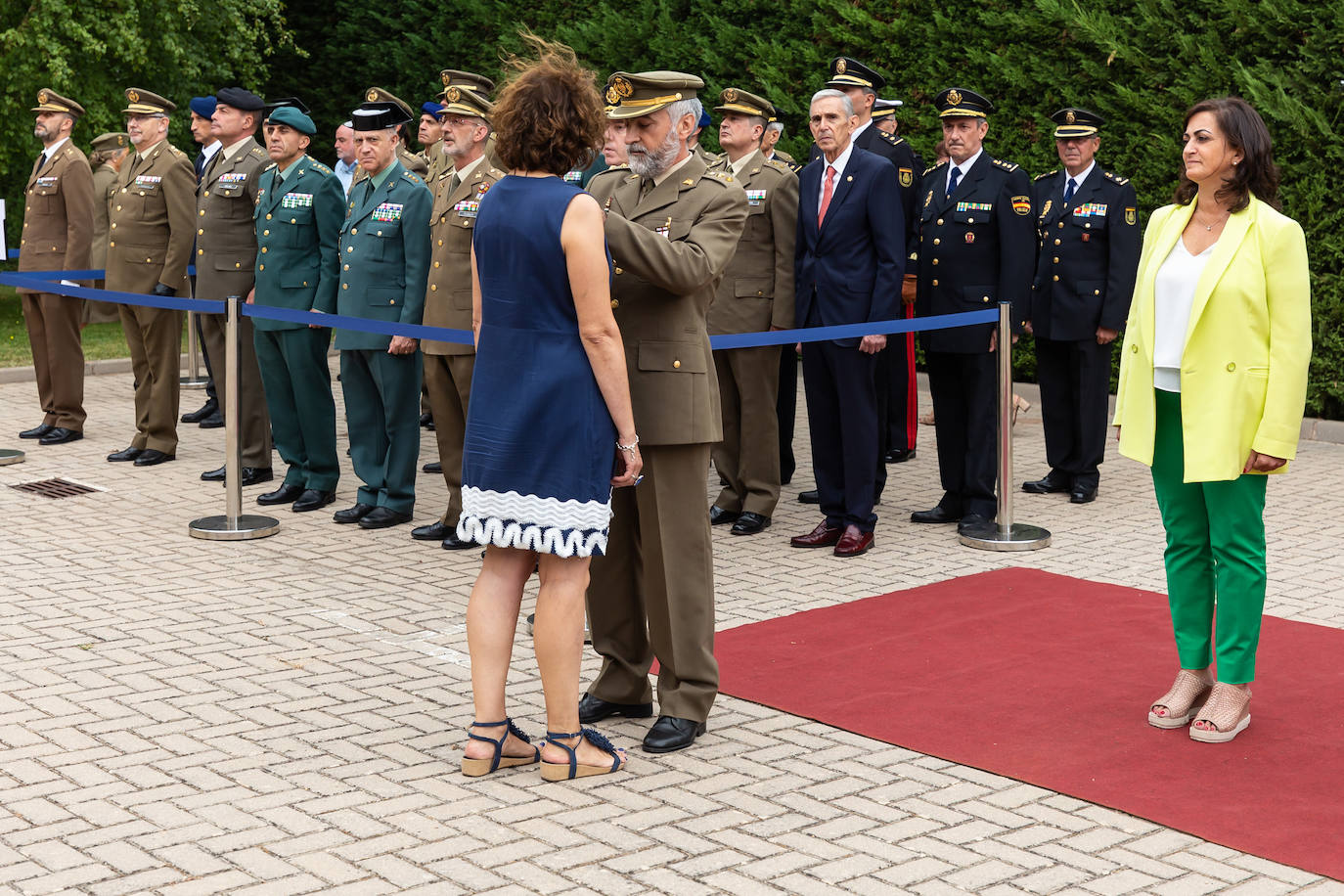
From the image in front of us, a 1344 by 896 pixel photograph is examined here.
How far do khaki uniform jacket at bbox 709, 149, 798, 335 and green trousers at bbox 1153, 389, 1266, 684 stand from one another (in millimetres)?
3331

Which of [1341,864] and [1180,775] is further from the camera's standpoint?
[1180,775]

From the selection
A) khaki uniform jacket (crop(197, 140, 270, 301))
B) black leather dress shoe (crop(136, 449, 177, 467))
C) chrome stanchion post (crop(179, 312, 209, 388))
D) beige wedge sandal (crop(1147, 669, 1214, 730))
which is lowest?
beige wedge sandal (crop(1147, 669, 1214, 730))

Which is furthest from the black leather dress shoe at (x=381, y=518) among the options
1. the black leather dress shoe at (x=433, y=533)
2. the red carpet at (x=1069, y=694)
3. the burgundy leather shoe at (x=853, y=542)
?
→ the red carpet at (x=1069, y=694)

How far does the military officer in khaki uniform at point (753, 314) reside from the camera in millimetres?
8188

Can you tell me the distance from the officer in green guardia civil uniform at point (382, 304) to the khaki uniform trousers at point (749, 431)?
5.32ft

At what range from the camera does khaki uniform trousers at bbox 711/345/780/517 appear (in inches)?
327

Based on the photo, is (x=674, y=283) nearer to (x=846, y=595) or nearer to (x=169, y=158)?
(x=846, y=595)

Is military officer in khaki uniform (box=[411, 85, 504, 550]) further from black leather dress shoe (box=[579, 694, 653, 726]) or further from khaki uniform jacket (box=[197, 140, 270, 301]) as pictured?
black leather dress shoe (box=[579, 694, 653, 726])

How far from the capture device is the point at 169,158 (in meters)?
10.3

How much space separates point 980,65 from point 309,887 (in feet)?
32.2

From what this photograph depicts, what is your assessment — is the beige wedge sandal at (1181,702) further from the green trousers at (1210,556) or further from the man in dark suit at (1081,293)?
the man in dark suit at (1081,293)

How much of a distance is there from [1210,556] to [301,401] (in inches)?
212

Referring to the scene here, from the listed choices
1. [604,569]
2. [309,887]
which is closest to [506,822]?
[309,887]

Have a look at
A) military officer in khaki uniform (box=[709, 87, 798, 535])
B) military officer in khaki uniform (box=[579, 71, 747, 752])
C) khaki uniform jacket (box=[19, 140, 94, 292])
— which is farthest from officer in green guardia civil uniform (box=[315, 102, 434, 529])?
khaki uniform jacket (box=[19, 140, 94, 292])
